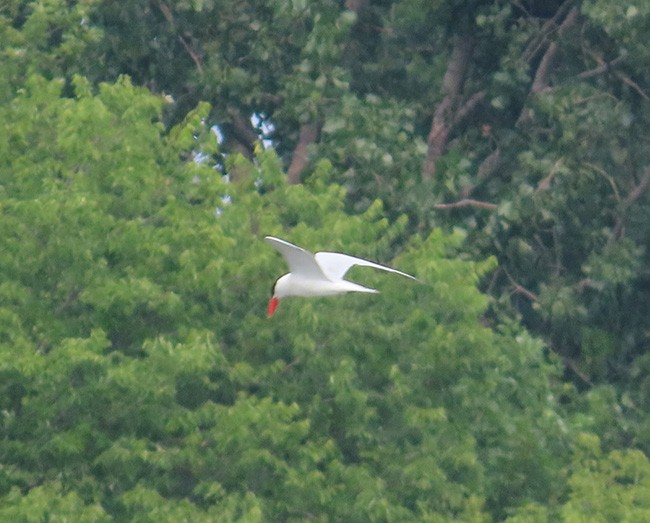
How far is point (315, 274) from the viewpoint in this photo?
56.7 ft

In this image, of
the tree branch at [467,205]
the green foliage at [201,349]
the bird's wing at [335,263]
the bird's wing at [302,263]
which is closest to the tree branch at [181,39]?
the tree branch at [467,205]

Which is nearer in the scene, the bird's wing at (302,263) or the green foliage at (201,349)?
the bird's wing at (302,263)

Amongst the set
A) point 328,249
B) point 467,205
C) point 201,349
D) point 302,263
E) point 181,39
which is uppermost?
point 302,263

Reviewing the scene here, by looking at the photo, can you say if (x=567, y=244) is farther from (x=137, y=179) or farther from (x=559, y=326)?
(x=137, y=179)

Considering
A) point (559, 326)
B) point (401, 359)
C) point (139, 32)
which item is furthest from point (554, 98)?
point (401, 359)

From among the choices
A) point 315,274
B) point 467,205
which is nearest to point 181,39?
point 467,205

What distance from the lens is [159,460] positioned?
63.4 ft

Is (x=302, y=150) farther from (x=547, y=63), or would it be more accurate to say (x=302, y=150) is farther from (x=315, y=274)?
(x=315, y=274)

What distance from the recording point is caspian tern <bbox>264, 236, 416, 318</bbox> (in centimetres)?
1678

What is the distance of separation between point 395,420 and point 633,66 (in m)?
8.42

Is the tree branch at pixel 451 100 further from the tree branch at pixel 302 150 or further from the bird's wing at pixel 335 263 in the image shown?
the bird's wing at pixel 335 263

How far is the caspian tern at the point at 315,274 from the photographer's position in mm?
16781

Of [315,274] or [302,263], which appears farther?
[315,274]

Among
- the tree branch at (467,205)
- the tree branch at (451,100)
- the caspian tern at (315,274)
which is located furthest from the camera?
the tree branch at (451,100)
